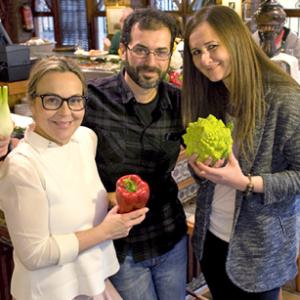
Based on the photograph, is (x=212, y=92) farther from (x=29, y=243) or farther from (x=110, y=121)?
(x=29, y=243)

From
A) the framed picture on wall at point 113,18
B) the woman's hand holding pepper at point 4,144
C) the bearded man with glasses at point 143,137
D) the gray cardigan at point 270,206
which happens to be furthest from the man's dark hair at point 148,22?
the framed picture on wall at point 113,18

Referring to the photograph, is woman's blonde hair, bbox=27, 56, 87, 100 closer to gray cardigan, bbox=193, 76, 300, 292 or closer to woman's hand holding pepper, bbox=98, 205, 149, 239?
woman's hand holding pepper, bbox=98, 205, 149, 239

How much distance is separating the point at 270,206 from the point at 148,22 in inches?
28.6

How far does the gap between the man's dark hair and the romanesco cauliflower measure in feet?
1.09

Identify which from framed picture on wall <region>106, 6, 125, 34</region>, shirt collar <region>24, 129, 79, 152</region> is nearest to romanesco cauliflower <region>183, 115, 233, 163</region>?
shirt collar <region>24, 129, 79, 152</region>

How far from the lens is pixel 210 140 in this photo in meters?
1.41

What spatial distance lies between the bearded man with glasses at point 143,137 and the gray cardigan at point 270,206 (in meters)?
0.16

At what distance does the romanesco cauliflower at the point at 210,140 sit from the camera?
4.64 feet

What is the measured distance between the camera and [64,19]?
956cm

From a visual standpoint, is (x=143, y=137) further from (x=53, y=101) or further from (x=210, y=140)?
(x=53, y=101)

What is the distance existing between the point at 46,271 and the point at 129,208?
0.30 meters

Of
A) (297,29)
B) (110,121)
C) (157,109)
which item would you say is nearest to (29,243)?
(110,121)

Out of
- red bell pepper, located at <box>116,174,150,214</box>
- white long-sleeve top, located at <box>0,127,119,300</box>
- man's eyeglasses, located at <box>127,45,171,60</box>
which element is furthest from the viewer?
man's eyeglasses, located at <box>127,45,171,60</box>

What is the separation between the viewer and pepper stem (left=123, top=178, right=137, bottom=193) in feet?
4.57
